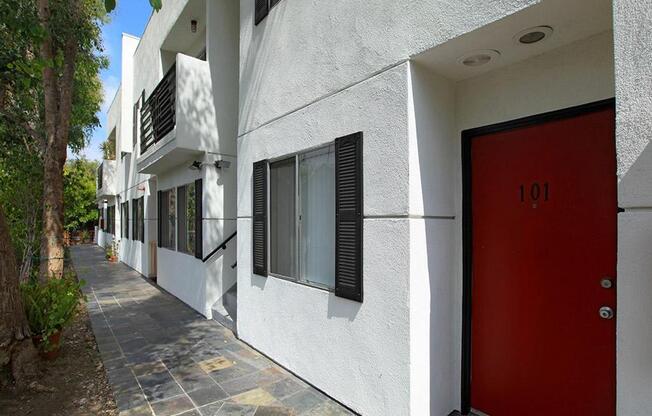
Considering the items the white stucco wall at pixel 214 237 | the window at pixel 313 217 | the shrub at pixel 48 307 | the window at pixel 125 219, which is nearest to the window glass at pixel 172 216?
the white stucco wall at pixel 214 237

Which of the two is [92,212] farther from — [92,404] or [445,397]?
[445,397]

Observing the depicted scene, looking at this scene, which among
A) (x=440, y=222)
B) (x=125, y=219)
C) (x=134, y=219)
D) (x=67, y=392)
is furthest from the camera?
(x=125, y=219)

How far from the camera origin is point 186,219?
7879mm

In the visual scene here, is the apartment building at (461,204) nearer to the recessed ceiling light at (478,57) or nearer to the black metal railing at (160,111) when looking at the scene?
Result: the recessed ceiling light at (478,57)

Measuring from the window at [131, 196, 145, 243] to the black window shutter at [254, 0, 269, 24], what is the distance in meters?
8.54

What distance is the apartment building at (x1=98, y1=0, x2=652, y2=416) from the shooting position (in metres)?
2.19

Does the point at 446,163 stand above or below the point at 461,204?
above

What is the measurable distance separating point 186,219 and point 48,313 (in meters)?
3.55

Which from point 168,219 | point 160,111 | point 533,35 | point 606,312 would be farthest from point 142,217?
point 606,312

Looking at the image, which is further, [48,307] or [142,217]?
[142,217]

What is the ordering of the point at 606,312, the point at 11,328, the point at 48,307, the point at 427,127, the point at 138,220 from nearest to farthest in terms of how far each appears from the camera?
the point at 606,312
the point at 427,127
the point at 11,328
the point at 48,307
the point at 138,220

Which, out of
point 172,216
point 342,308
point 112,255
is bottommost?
point 112,255

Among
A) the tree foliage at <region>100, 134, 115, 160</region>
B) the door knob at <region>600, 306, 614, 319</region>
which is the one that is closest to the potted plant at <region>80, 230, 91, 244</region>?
the tree foliage at <region>100, 134, 115, 160</region>

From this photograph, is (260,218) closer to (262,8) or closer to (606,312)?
(262,8)
